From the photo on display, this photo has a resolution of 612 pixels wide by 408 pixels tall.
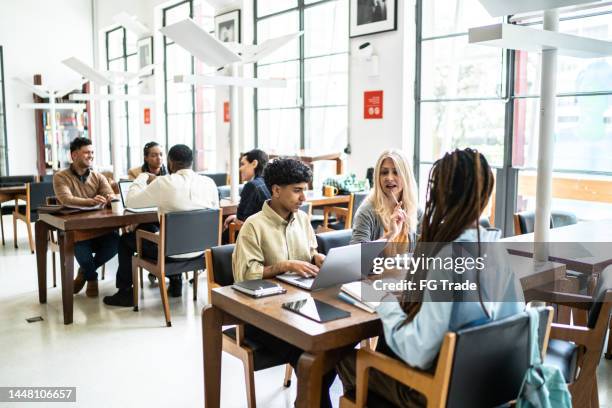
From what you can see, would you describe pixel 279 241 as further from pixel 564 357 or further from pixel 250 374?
pixel 564 357

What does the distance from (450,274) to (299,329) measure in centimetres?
49

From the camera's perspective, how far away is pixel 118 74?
649 cm

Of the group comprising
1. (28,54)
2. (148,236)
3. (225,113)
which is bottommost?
(148,236)

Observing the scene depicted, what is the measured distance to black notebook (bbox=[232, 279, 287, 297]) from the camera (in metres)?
2.15

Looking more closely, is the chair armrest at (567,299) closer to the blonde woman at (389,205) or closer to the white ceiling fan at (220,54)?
the blonde woman at (389,205)

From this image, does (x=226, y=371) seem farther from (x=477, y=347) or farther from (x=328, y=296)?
(x=477, y=347)

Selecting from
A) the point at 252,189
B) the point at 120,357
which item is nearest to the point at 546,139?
the point at 252,189

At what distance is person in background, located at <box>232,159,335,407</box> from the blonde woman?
352 mm

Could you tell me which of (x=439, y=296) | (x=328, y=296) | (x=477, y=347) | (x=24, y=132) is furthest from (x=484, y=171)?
(x=24, y=132)

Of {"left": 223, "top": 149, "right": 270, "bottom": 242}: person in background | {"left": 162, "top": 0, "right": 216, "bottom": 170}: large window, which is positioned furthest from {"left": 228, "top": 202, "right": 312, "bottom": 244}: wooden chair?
{"left": 162, "top": 0, "right": 216, "bottom": 170}: large window

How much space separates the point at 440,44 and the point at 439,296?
4.59m

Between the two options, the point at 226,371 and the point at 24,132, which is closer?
the point at 226,371

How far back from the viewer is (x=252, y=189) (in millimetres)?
3873

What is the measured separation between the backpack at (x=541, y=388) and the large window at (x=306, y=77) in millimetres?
4862
